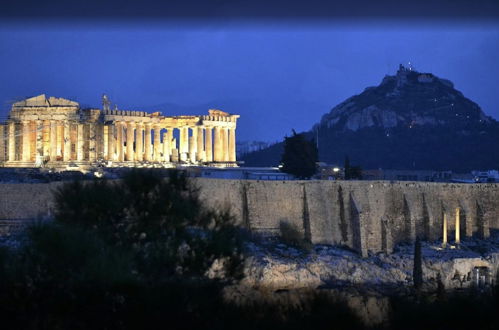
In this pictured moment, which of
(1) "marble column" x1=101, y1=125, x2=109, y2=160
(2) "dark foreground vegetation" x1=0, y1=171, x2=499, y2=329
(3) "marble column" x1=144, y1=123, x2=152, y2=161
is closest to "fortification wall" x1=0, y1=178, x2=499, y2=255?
(2) "dark foreground vegetation" x1=0, y1=171, x2=499, y2=329

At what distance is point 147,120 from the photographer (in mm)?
45906

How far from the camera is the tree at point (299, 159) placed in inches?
1722

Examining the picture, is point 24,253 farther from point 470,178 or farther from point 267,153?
point 267,153

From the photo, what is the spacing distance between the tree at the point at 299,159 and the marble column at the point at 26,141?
45.0 feet

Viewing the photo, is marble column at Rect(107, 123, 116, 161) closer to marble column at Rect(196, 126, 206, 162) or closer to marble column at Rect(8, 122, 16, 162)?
marble column at Rect(8, 122, 16, 162)

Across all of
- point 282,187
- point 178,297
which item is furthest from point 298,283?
point 178,297

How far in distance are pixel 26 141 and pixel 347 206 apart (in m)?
16.7

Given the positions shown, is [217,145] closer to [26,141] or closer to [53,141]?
[53,141]

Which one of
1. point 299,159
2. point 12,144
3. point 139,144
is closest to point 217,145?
point 139,144

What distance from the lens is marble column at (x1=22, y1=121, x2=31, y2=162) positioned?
4016 cm

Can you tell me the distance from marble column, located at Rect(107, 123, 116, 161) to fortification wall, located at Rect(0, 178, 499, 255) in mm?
11750

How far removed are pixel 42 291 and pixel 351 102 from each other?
81712mm

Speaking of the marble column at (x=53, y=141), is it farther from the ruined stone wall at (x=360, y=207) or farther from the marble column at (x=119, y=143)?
the ruined stone wall at (x=360, y=207)

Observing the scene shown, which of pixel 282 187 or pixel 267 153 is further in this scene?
pixel 267 153
